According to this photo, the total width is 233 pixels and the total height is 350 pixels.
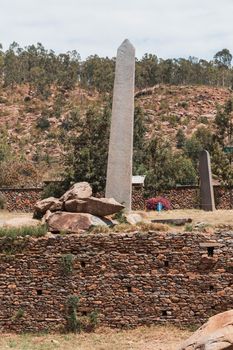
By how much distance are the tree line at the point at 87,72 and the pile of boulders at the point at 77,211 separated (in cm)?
7499

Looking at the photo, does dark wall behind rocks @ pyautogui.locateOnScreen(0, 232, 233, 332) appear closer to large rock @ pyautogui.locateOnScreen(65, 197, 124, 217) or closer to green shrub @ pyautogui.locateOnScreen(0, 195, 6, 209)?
large rock @ pyautogui.locateOnScreen(65, 197, 124, 217)

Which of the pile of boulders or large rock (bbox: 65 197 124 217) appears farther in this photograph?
large rock (bbox: 65 197 124 217)

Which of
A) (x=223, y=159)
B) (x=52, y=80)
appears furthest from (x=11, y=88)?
(x=223, y=159)

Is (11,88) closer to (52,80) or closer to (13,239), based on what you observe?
(52,80)

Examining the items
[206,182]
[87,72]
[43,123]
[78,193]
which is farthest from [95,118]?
[87,72]

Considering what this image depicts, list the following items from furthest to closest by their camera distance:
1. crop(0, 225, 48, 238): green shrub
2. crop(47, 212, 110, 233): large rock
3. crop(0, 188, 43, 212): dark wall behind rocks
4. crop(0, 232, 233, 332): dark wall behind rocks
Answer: crop(0, 188, 43, 212): dark wall behind rocks < crop(47, 212, 110, 233): large rock < crop(0, 225, 48, 238): green shrub < crop(0, 232, 233, 332): dark wall behind rocks

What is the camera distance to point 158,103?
87188mm

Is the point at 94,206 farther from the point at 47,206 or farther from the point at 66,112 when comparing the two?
the point at 66,112

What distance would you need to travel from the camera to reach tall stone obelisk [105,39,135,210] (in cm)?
1952

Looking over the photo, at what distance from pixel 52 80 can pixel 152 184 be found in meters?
64.9

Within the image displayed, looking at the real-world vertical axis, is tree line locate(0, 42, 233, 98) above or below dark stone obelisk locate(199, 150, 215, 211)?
above

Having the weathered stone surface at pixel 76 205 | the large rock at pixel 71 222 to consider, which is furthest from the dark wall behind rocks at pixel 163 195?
the large rock at pixel 71 222

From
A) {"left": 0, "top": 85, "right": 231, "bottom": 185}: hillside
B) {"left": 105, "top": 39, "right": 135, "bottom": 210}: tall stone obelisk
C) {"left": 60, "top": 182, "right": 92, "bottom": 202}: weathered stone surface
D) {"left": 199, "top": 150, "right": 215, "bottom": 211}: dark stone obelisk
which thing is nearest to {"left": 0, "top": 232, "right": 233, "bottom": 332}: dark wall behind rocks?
{"left": 60, "top": 182, "right": 92, "bottom": 202}: weathered stone surface

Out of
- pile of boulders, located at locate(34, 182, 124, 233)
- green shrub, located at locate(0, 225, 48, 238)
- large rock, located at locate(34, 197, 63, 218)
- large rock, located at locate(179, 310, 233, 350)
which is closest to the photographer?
large rock, located at locate(179, 310, 233, 350)
